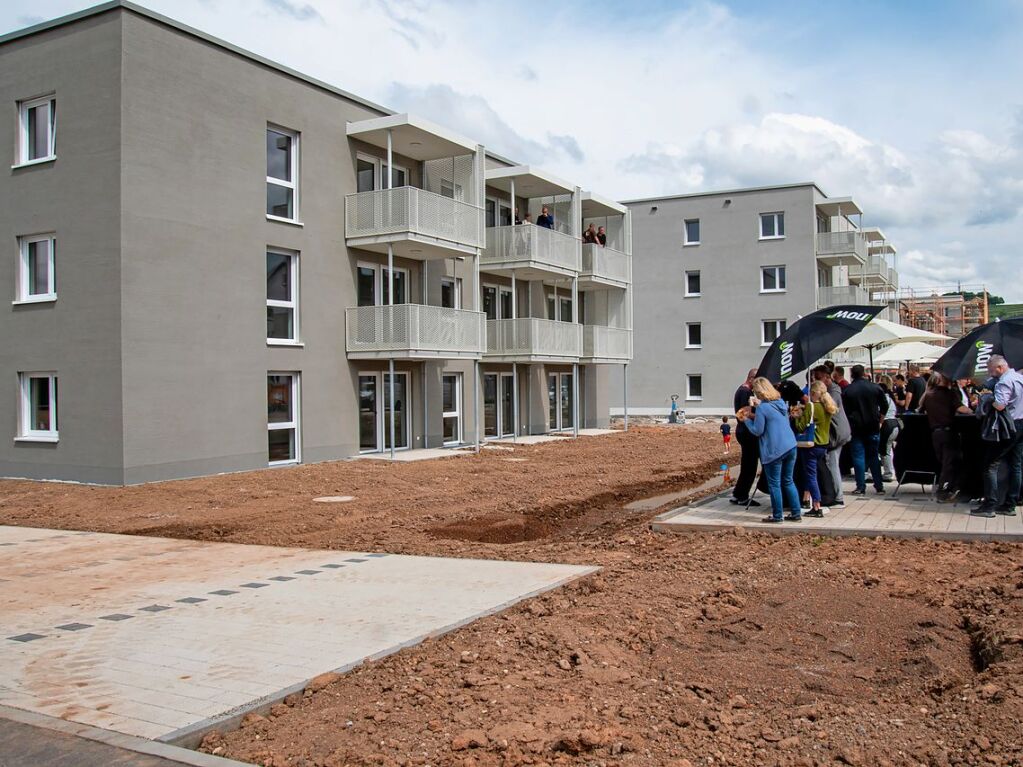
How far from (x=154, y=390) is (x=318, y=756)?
14.1 m

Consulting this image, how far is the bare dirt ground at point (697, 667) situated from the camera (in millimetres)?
4434

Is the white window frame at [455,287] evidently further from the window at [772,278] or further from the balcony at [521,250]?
the window at [772,278]

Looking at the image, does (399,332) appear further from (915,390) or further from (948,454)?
(948,454)

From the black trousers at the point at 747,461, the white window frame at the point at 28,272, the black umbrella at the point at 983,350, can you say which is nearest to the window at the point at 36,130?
the white window frame at the point at 28,272

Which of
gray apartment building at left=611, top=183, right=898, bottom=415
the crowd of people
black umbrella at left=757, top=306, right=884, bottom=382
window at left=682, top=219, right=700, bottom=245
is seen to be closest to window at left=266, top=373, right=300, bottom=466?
the crowd of people

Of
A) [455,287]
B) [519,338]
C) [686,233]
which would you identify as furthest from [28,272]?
[686,233]

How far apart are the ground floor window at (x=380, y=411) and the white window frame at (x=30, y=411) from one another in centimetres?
696

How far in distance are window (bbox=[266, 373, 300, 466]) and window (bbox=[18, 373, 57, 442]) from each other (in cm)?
416

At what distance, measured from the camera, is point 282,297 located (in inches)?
811

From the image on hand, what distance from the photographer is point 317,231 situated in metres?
21.3

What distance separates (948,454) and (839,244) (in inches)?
1341

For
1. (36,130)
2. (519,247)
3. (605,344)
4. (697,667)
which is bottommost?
(697,667)

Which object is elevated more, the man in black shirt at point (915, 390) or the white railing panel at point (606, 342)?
the white railing panel at point (606, 342)

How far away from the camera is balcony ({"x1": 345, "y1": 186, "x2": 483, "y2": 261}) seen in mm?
21688
